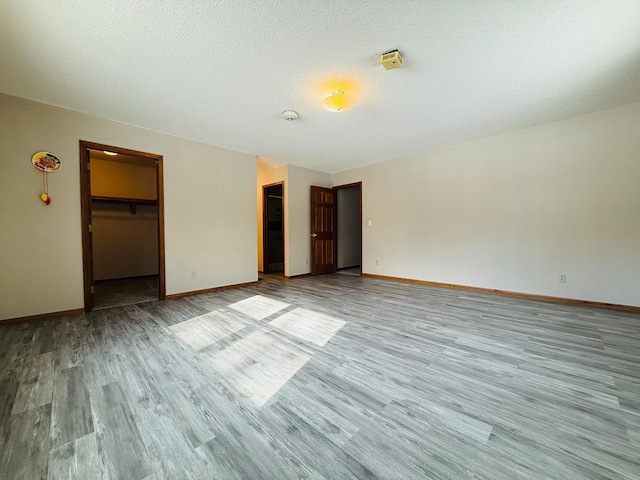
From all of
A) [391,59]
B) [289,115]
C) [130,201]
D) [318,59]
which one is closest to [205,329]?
[289,115]

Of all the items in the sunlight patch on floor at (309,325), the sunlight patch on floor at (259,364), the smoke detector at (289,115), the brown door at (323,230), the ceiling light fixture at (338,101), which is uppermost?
the smoke detector at (289,115)

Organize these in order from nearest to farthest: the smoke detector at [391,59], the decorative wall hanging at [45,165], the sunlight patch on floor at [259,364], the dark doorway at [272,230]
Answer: the sunlight patch on floor at [259,364]
the smoke detector at [391,59]
the decorative wall hanging at [45,165]
the dark doorway at [272,230]

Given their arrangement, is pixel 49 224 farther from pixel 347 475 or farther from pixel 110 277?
pixel 347 475

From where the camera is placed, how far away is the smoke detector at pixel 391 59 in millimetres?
2117

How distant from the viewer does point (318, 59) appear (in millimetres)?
2242

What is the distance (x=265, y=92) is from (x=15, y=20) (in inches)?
72.9

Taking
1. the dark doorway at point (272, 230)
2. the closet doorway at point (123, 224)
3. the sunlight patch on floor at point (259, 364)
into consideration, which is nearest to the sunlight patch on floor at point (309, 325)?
the sunlight patch on floor at point (259, 364)

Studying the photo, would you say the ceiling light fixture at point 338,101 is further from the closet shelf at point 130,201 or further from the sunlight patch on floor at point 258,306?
the closet shelf at point 130,201

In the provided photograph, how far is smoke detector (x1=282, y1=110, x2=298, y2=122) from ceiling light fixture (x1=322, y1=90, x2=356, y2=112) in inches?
17.7

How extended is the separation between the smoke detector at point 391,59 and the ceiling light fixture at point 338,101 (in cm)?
58

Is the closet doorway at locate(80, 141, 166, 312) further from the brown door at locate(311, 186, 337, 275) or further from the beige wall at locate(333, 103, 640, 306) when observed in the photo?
the beige wall at locate(333, 103, 640, 306)

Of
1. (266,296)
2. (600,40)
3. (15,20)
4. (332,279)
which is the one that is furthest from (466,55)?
(332,279)

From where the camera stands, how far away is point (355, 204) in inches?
292

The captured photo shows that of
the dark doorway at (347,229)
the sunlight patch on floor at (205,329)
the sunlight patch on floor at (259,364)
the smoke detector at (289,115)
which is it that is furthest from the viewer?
the dark doorway at (347,229)
